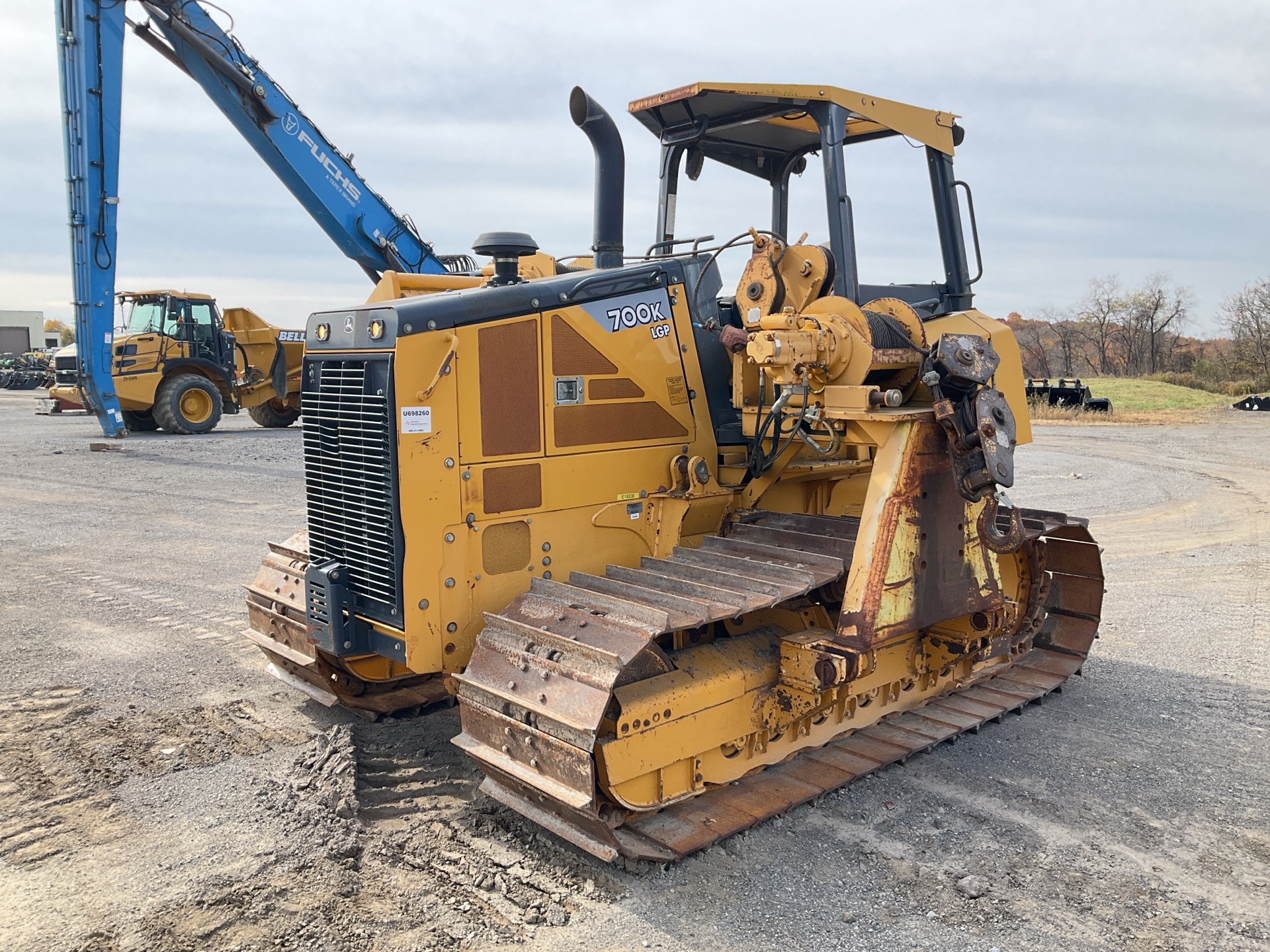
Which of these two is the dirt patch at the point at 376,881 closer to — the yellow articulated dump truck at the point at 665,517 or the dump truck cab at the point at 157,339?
the yellow articulated dump truck at the point at 665,517

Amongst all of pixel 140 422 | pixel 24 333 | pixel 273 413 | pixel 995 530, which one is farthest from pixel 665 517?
pixel 24 333

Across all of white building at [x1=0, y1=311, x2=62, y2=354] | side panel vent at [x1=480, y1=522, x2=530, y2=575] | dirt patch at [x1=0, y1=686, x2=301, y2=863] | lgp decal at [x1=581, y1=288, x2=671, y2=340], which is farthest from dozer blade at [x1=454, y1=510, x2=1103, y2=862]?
white building at [x1=0, y1=311, x2=62, y2=354]

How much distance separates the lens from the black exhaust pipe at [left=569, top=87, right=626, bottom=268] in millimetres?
4977

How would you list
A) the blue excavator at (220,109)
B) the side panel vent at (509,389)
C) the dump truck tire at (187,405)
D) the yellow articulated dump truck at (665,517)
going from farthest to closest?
the dump truck tire at (187,405) < the blue excavator at (220,109) < the side panel vent at (509,389) < the yellow articulated dump truck at (665,517)

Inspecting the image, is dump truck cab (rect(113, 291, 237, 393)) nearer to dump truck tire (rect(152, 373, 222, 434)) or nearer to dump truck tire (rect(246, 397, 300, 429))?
dump truck tire (rect(152, 373, 222, 434))

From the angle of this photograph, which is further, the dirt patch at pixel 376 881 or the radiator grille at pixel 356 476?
the radiator grille at pixel 356 476

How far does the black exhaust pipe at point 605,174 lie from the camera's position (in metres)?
4.98

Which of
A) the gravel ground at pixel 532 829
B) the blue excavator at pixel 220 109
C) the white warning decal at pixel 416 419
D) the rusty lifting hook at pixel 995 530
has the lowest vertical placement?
the gravel ground at pixel 532 829

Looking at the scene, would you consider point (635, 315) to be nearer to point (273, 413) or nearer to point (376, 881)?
point (376, 881)

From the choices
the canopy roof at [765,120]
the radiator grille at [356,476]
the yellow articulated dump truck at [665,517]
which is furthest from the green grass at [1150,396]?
the radiator grille at [356,476]

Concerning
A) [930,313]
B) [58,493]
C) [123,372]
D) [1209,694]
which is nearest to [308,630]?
[930,313]

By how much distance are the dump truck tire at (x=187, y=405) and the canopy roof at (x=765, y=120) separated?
1764 centimetres

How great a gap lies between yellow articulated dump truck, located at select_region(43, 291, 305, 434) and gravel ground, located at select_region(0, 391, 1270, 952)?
14.0 meters

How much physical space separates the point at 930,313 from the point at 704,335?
5.11 feet
